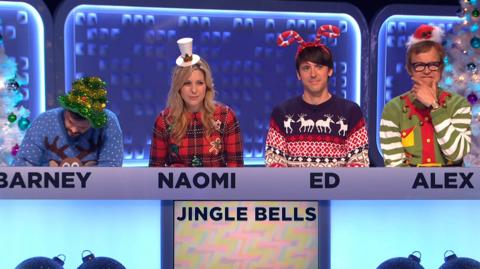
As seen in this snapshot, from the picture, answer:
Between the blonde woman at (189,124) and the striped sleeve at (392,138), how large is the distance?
0.66 meters

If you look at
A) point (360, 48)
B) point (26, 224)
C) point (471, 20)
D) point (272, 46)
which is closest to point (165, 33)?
point (272, 46)

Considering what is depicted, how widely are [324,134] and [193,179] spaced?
1.10m

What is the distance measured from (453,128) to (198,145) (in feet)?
3.42

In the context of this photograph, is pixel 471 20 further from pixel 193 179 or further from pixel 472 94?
pixel 193 179

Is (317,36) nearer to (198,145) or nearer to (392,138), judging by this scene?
(392,138)

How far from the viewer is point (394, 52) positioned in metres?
4.50

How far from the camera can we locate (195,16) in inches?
170

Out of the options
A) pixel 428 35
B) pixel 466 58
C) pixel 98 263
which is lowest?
pixel 98 263

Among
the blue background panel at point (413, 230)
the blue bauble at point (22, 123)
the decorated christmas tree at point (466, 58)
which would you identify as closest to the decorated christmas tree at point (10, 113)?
the blue bauble at point (22, 123)

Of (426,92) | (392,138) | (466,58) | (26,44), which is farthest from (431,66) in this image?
(26,44)

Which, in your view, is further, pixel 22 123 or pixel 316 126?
pixel 22 123

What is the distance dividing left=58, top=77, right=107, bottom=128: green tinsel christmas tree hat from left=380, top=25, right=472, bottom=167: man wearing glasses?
3.68 feet

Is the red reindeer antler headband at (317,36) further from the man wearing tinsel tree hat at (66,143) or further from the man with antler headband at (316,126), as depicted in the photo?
the man wearing tinsel tree hat at (66,143)

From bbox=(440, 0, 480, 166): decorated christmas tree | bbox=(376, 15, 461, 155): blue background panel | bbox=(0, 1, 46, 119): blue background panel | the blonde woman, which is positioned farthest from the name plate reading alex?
bbox=(376, 15, 461, 155): blue background panel
